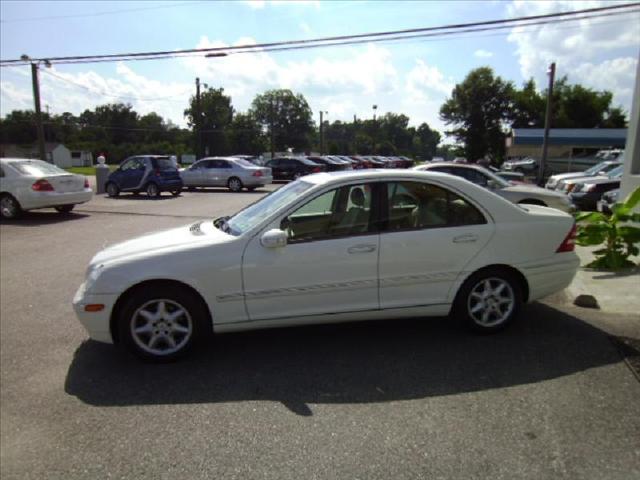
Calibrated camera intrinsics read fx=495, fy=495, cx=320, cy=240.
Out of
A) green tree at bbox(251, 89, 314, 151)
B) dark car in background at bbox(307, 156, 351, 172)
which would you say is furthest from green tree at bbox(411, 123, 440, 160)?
dark car in background at bbox(307, 156, 351, 172)

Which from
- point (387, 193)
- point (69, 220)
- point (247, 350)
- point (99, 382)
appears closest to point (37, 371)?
point (99, 382)

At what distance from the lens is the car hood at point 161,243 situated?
409 cm

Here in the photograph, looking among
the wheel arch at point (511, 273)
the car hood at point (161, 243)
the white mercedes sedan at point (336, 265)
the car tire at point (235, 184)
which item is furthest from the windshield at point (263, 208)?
the car tire at point (235, 184)

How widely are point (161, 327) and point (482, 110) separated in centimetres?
6441

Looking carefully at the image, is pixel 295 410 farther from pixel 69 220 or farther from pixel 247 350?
pixel 69 220

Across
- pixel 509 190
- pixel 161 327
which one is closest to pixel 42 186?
pixel 161 327

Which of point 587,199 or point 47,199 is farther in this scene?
point 587,199

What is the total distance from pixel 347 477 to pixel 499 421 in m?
1.12

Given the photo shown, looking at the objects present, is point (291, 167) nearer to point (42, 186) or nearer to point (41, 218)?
point (41, 218)

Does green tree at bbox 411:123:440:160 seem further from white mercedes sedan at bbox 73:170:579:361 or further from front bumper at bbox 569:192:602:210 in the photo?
white mercedes sedan at bbox 73:170:579:361

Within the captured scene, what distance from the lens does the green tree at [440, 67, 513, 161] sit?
62250mm

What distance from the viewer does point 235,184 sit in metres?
23.2

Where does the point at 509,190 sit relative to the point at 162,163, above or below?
below

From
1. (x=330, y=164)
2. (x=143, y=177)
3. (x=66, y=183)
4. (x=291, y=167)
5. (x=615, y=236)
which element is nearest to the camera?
(x=615, y=236)
